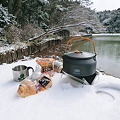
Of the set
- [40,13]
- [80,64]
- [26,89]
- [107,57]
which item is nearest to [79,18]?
[40,13]

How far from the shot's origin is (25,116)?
1315mm

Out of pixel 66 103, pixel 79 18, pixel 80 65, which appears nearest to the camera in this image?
pixel 66 103

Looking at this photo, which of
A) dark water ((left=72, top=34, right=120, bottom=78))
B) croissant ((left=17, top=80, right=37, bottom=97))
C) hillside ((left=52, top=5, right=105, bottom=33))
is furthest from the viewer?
hillside ((left=52, top=5, right=105, bottom=33))

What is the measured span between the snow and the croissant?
0.06 meters

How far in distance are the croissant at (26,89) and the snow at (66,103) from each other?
0.20 ft

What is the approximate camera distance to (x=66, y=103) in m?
1.52

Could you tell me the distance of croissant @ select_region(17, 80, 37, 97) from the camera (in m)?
1.59

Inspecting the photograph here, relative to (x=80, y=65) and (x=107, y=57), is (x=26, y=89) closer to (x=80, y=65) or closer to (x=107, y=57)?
(x=80, y=65)

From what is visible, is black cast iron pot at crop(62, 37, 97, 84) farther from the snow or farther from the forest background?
the forest background

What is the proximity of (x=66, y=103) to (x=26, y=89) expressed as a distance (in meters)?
0.63

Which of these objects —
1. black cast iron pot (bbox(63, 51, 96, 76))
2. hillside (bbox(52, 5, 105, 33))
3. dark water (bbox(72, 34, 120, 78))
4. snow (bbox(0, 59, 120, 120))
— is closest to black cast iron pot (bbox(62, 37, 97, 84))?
black cast iron pot (bbox(63, 51, 96, 76))

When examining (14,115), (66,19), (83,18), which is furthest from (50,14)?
(14,115)

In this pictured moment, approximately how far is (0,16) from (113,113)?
16.8ft

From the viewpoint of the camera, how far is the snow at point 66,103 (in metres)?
1.32
